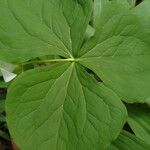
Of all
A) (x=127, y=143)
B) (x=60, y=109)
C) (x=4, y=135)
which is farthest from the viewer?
(x=4, y=135)

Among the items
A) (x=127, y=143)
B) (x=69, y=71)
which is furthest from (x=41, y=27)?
(x=127, y=143)

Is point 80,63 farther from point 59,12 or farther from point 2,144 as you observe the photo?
point 2,144

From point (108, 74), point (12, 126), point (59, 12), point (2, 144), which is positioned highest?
point (59, 12)

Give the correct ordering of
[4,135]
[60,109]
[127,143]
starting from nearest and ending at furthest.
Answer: [60,109] < [127,143] < [4,135]

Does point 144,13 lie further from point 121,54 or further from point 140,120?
point 140,120

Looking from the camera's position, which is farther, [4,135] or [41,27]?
[4,135]

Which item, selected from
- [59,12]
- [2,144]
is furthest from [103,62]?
[2,144]

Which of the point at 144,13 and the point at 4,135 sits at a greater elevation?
the point at 144,13
